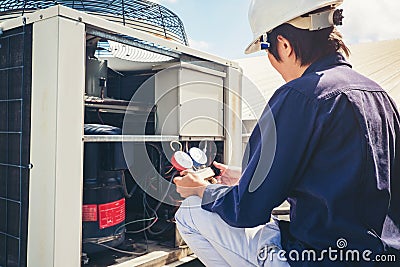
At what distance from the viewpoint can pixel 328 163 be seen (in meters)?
0.93

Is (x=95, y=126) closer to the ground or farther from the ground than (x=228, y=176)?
farther from the ground

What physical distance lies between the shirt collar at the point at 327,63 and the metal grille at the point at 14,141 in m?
0.90

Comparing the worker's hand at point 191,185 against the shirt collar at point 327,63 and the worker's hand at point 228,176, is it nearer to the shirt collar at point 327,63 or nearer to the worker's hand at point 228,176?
the worker's hand at point 228,176

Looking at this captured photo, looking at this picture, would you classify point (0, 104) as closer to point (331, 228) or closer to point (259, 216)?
point (259, 216)

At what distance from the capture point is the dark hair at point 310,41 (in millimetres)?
1093

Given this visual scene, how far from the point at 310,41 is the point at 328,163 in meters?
0.39

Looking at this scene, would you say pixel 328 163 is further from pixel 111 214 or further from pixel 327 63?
pixel 111 214

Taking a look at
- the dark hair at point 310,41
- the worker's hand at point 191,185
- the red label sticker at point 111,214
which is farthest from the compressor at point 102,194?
the dark hair at point 310,41

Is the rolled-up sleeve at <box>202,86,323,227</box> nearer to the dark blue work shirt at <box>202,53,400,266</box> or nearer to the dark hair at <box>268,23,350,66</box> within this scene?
the dark blue work shirt at <box>202,53,400,266</box>

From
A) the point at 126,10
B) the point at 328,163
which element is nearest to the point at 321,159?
the point at 328,163

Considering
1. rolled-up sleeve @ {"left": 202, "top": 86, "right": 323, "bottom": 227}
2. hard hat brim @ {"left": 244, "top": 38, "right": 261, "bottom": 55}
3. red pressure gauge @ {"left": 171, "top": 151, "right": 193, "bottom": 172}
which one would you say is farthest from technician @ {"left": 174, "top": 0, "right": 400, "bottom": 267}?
red pressure gauge @ {"left": 171, "top": 151, "right": 193, "bottom": 172}

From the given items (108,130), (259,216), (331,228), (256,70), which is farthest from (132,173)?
(256,70)

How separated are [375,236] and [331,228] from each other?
129 mm

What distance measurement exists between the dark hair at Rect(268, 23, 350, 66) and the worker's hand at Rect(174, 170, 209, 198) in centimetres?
51
